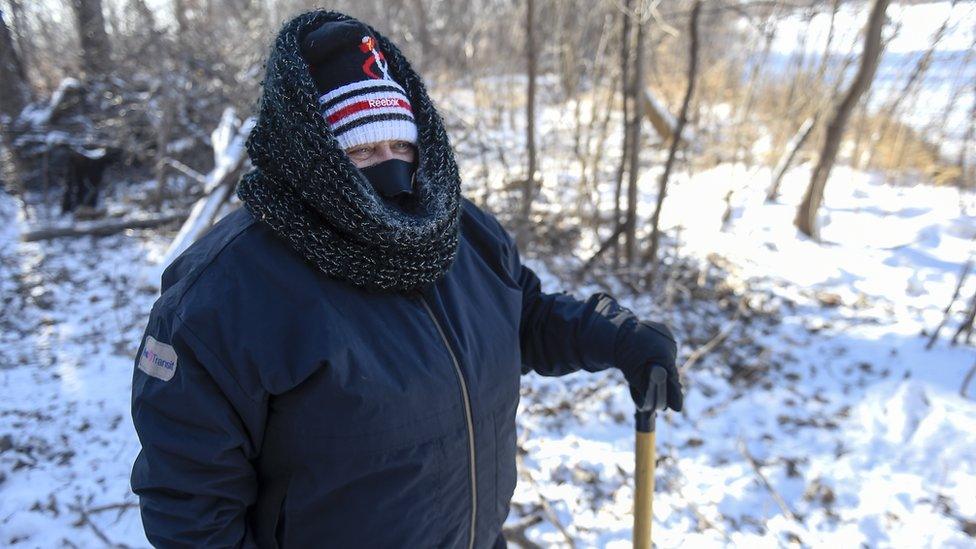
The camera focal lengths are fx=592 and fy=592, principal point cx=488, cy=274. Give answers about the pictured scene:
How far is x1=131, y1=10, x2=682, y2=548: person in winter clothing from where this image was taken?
3.80 ft

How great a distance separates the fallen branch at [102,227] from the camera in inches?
281

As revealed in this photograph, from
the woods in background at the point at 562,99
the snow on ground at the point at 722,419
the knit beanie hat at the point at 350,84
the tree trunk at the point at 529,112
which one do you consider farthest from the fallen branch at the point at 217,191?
the knit beanie hat at the point at 350,84

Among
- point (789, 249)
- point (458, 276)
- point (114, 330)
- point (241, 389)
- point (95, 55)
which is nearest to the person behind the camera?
point (241, 389)

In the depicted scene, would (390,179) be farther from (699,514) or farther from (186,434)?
(699,514)

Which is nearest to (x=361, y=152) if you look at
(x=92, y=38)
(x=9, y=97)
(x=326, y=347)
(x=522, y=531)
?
(x=326, y=347)

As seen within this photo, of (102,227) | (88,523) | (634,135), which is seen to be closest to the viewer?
(88,523)

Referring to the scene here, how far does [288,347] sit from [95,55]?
1134 cm

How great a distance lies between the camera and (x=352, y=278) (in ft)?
4.17

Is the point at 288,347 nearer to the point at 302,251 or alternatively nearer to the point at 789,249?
the point at 302,251

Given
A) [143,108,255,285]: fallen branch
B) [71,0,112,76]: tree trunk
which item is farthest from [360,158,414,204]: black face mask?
[71,0,112,76]: tree trunk

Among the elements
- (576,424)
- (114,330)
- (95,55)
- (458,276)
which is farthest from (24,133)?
(458,276)

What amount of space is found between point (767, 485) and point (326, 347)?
10.4ft

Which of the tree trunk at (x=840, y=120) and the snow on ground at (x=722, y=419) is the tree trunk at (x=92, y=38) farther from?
the tree trunk at (x=840, y=120)

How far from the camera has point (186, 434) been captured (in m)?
1.14
